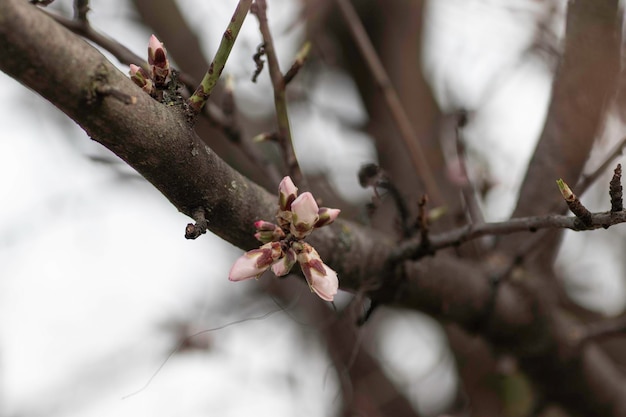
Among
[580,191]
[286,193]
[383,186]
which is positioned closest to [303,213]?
[286,193]

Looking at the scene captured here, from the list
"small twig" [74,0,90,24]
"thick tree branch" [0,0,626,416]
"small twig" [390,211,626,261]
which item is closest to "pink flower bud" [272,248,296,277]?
"thick tree branch" [0,0,626,416]

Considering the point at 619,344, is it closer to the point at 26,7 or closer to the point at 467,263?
the point at 467,263

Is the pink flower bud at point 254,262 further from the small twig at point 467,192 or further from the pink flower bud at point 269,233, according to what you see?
the small twig at point 467,192

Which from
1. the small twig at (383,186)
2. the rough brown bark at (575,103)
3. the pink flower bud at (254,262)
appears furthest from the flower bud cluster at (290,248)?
Result: the rough brown bark at (575,103)

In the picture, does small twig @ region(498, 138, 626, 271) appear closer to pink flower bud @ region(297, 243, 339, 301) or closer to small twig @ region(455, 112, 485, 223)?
small twig @ region(455, 112, 485, 223)

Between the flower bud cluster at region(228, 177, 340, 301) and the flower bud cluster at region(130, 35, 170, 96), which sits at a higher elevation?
A: the flower bud cluster at region(130, 35, 170, 96)

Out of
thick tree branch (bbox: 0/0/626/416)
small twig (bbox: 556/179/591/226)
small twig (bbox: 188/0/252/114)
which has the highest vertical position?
small twig (bbox: 556/179/591/226)
